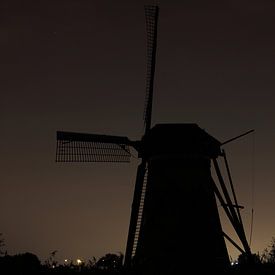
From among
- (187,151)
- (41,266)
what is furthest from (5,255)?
(187,151)

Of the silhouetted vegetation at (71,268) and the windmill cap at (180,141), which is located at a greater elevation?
the windmill cap at (180,141)

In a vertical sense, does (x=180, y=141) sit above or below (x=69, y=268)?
above

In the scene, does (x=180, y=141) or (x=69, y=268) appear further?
(x=180, y=141)

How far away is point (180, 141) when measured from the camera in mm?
25734

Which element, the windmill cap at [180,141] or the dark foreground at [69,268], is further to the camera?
the windmill cap at [180,141]

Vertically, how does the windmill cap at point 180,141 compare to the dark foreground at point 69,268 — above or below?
above

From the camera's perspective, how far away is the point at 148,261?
24.5 m

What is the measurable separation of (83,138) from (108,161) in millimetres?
1638

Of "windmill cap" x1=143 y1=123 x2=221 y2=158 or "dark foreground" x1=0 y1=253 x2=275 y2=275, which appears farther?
"windmill cap" x1=143 y1=123 x2=221 y2=158

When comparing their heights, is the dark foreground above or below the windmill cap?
below

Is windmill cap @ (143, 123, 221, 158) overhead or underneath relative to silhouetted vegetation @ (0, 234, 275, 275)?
overhead

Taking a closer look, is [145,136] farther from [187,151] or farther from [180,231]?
[180,231]

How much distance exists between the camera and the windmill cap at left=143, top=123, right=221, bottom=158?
25.7 metres

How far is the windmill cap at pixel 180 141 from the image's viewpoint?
84.4 feet
